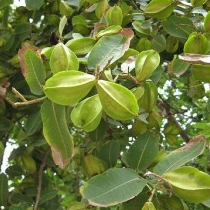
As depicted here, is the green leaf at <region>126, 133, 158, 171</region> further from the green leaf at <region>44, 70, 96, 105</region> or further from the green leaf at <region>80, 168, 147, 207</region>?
the green leaf at <region>44, 70, 96, 105</region>

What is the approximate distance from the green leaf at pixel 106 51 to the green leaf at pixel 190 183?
0.85 ft

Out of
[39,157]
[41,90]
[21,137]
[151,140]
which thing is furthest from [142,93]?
[39,157]

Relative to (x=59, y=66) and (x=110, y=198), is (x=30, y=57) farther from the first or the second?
(x=110, y=198)

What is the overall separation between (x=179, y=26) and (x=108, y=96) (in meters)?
0.54

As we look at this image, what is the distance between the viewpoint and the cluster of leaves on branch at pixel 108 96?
875 millimetres

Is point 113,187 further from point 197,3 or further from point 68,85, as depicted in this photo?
point 197,3

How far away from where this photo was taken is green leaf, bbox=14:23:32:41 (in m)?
1.67

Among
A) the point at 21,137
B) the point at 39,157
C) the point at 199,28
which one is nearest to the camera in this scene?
the point at 199,28

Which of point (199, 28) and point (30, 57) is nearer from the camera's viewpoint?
point (30, 57)

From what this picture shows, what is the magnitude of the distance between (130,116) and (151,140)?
0.27 meters

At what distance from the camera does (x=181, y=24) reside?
1.27 m

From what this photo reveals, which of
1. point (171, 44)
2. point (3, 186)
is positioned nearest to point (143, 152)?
point (171, 44)

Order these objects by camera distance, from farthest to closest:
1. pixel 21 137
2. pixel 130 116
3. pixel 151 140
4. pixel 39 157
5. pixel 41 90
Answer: pixel 39 157
pixel 21 137
pixel 151 140
pixel 41 90
pixel 130 116

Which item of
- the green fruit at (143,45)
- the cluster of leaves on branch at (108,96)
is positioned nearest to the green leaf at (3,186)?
the cluster of leaves on branch at (108,96)
